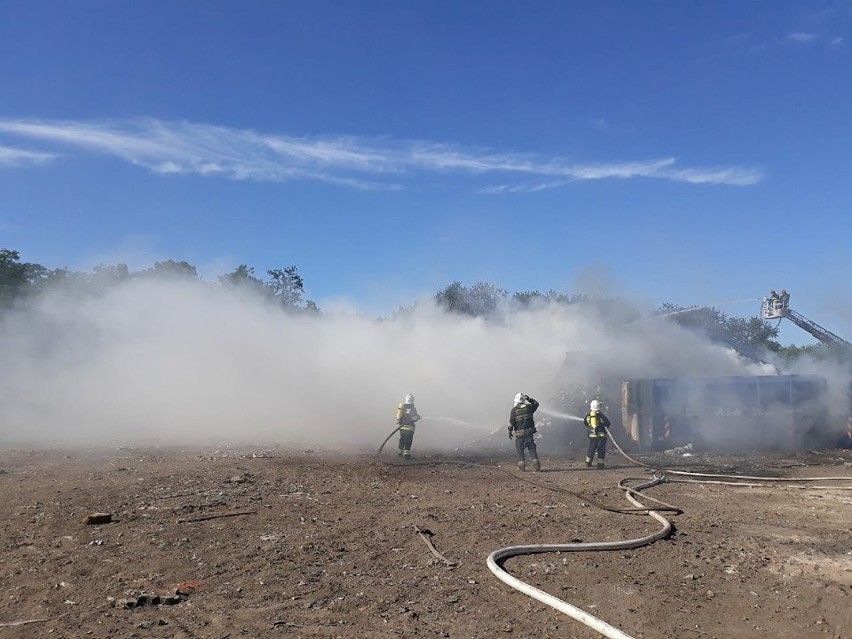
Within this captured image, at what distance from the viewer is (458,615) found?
5332mm

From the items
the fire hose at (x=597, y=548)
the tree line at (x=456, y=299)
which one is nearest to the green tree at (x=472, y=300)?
the tree line at (x=456, y=299)

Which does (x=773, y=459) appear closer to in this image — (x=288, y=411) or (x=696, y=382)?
(x=696, y=382)

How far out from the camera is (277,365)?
83.1ft

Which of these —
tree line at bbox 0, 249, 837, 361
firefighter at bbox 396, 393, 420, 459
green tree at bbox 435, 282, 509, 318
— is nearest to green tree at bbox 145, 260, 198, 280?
tree line at bbox 0, 249, 837, 361

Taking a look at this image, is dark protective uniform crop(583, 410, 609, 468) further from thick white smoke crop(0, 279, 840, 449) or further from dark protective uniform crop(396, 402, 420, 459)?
thick white smoke crop(0, 279, 840, 449)

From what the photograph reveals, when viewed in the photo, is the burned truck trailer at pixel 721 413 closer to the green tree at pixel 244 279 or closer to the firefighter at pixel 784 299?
the firefighter at pixel 784 299

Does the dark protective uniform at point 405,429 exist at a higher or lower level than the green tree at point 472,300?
lower

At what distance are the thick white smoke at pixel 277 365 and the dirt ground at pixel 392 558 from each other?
8.65 meters

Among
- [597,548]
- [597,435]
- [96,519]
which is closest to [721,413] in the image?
[597,435]

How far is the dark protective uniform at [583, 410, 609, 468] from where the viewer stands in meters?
14.4

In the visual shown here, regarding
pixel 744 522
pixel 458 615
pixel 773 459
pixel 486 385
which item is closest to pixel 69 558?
pixel 458 615

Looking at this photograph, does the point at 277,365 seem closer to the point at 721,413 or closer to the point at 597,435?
the point at 597,435

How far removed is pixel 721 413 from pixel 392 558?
14527 mm

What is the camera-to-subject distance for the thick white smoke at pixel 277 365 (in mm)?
21406
